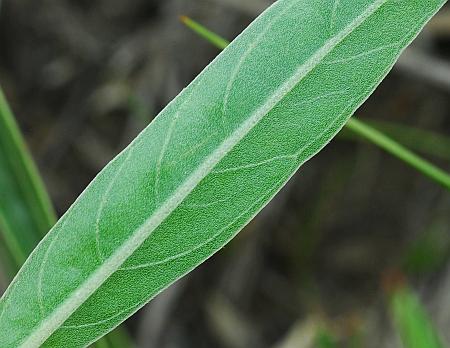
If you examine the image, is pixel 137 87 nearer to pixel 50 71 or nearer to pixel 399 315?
pixel 50 71

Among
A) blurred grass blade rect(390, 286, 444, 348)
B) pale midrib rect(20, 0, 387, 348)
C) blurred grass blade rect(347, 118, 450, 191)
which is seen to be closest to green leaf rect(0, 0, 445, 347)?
pale midrib rect(20, 0, 387, 348)

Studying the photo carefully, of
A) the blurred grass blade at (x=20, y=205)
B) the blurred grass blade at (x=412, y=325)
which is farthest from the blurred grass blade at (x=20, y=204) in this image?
the blurred grass blade at (x=412, y=325)

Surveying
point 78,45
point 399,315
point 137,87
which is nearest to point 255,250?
point 137,87

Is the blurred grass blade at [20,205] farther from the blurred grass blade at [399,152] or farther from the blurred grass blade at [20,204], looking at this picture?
the blurred grass blade at [399,152]

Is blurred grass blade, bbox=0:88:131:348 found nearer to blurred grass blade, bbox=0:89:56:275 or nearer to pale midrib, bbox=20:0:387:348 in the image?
blurred grass blade, bbox=0:89:56:275

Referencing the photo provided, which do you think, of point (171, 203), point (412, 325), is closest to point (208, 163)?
point (171, 203)

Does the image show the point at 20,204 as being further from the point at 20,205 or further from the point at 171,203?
the point at 171,203

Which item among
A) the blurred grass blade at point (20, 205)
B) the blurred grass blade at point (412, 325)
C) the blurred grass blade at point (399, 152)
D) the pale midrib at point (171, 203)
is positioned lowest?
the blurred grass blade at point (412, 325)
